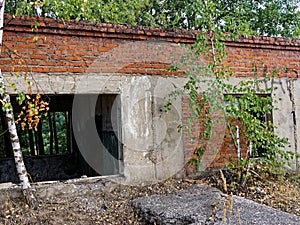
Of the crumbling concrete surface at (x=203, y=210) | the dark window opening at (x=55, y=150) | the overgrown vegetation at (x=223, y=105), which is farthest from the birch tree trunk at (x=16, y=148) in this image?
the overgrown vegetation at (x=223, y=105)

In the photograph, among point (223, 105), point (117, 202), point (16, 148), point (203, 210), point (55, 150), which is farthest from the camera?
point (55, 150)

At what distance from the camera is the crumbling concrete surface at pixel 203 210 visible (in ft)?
10.4

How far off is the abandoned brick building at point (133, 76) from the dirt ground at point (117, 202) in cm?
26

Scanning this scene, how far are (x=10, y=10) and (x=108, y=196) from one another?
24.6 feet

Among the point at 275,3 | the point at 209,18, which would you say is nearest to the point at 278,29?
the point at 275,3

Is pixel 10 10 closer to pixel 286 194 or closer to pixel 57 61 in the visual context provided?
pixel 57 61

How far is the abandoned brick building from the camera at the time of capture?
4.20m

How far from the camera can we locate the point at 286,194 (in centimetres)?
457

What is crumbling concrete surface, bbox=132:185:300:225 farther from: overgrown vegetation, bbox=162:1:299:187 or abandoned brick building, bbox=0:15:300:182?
overgrown vegetation, bbox=162:1:299:187

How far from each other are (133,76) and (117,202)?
1801 millimetres

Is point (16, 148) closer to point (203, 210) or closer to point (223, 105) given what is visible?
point (203, 210)

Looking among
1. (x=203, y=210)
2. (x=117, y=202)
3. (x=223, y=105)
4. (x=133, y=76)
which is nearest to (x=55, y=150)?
(x=133, y=76)

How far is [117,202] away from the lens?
4.23 meters

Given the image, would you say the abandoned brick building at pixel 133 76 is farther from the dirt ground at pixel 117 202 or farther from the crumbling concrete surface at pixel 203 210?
the crumbling concrete surface at pixel 203 210
